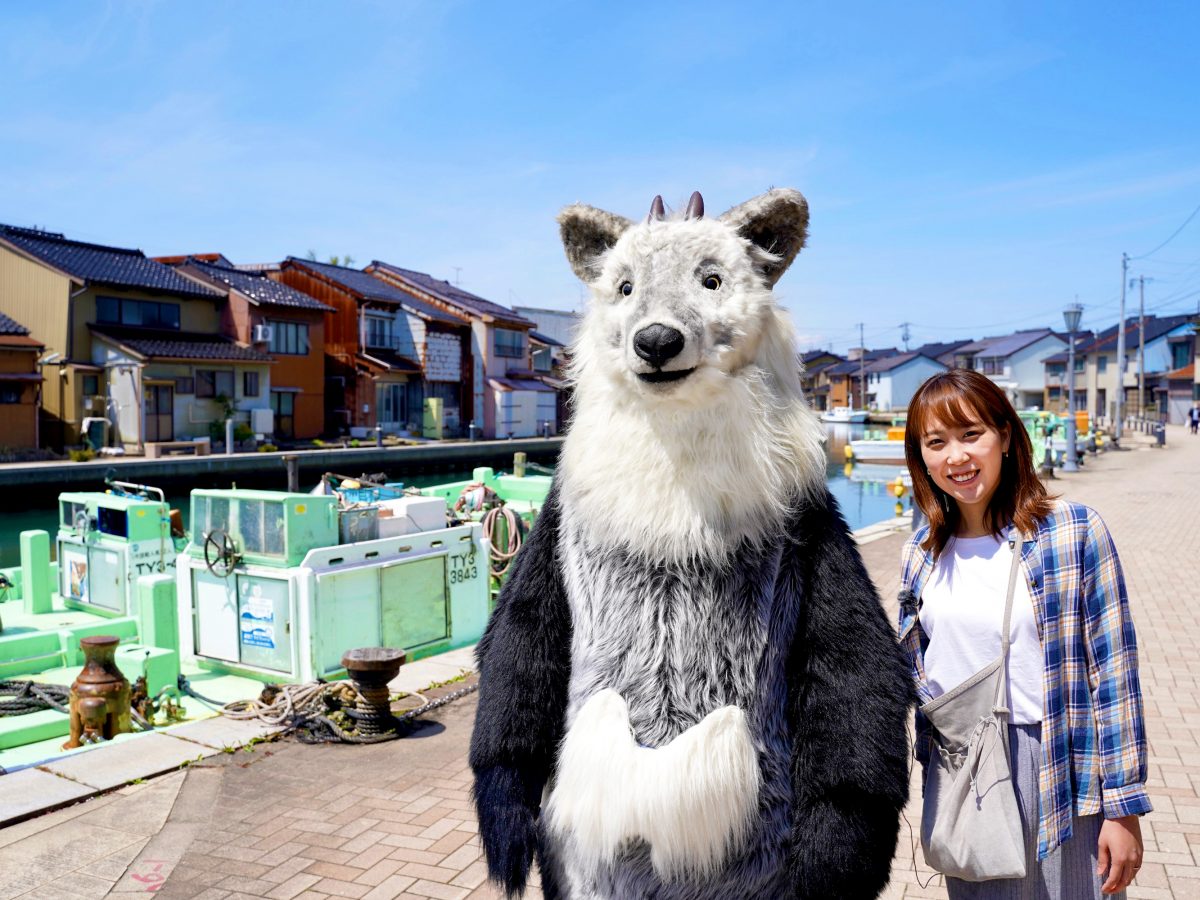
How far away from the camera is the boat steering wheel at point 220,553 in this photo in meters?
6.25

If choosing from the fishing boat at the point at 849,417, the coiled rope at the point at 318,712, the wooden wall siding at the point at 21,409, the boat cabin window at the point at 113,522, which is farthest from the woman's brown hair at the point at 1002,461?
the fishing boat at the point at 849,417

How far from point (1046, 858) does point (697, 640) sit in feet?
2.89

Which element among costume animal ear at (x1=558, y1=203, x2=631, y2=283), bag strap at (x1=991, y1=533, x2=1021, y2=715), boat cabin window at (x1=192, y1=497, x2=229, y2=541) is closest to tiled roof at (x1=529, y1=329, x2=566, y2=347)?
boat cabin window at (x1=192, y1=497, x2=229, y2=541)

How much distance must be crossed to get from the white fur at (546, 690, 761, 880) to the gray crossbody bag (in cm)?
43

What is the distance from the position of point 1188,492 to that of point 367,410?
23.9 meters

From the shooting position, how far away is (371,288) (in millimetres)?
33969

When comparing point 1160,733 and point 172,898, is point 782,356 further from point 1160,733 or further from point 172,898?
point 1160,733

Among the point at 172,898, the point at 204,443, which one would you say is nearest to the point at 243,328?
the point at 204,443

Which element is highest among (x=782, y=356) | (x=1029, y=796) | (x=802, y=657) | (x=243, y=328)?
(x=243, y=328)

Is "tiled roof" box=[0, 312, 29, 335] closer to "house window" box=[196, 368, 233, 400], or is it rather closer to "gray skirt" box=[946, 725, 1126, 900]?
"house window" box=[196, 368, 233, 400]

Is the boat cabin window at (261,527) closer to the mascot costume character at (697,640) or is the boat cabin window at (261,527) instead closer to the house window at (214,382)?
the mascot costume character at (697,640)

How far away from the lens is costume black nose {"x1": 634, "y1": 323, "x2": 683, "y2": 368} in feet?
6.34

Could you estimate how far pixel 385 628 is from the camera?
652 centimetres

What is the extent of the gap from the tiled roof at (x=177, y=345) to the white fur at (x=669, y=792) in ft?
81.6
